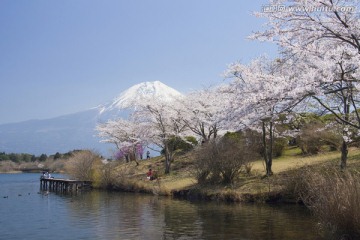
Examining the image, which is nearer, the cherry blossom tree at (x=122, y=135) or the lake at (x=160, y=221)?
the lake at (x=160, y=221)

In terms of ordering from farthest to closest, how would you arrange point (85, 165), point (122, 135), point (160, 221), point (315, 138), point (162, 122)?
point (122, 135) → point (85, 165) → point (162, 122) → point (315, 138) → point (160, 221)

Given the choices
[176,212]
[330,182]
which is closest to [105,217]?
[176,212]

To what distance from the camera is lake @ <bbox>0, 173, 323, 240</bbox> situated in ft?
48.3

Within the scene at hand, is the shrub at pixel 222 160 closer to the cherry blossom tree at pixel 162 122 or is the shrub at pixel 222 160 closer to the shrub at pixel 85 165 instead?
the cherry blossom tree at pixel 162 122

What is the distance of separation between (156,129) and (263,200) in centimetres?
1892

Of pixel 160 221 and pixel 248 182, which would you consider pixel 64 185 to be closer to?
pixel 248 182

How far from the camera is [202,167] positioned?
27.4 m

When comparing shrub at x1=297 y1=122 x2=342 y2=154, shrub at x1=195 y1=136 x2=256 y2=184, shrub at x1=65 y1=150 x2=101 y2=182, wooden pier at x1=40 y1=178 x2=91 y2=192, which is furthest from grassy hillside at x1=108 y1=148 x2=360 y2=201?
wooden pier at x1=40 y1=178 x2=91 y2=192

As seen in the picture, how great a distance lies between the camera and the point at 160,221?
17953 mm

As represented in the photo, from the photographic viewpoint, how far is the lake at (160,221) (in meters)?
14.7

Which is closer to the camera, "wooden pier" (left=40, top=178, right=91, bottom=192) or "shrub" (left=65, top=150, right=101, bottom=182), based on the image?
"wooden pier" (left=40, top=178, right=91, bottom=192)

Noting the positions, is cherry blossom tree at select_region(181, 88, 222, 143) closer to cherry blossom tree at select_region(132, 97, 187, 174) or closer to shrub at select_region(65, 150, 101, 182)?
cherry blossom tree at select_region(132, 97, 187, 174)

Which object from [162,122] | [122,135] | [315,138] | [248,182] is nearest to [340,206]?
[248,182]

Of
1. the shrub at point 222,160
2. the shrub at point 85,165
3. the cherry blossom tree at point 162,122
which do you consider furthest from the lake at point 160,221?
the shrub at point 85,165
